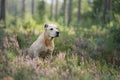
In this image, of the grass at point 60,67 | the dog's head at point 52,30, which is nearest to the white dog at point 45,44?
the dog's head at point 52,30

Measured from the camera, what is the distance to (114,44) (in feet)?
46.5

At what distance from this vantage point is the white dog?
10820 mm

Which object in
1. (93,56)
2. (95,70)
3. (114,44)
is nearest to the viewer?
(95,70)

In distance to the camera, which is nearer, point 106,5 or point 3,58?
point 3,58

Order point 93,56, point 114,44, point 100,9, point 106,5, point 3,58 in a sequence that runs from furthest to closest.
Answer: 1. point 100,9
2. point 106,5
3. point 114,44
4. point 93,56
5. point 3,58

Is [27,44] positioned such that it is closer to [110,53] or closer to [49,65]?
[110,53]

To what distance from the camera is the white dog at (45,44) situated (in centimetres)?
1082

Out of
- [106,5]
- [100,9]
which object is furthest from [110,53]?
[100,9]

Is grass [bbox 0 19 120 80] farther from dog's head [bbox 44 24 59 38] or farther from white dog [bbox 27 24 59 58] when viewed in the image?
dog's head [bbox 44 24 59 38]

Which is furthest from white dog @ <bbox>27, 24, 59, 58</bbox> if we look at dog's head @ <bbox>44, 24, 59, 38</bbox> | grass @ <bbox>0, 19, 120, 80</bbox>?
grass @ <bbox>0, 19, 120, 80</bbox>

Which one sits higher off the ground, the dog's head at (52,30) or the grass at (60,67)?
the dog's head at (52,30)

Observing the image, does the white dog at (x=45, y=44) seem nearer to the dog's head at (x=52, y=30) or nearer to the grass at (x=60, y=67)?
the dog's head at (x=52, y=30)

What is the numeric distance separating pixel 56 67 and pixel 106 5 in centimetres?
2089

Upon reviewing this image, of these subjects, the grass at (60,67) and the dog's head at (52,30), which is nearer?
the grass at (60,67)
